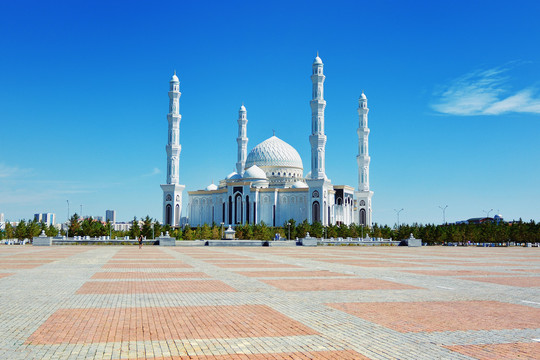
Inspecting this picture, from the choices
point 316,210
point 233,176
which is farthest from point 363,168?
point 233,176

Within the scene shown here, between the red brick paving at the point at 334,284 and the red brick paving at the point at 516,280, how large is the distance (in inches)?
126

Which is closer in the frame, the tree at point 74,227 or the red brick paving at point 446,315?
the red brick paving at point 446,315

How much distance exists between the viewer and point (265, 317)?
351 inches

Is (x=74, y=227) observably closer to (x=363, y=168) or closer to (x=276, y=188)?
(x=276, y=188)

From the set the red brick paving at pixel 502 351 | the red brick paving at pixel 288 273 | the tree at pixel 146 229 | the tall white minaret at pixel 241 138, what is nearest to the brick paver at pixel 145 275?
the red brick paving at pixel 288 273

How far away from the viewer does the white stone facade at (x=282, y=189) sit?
7881 cm

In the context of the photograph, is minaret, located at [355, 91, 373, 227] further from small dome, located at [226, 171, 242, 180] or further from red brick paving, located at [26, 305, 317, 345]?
red brick paving, located at [26, 305, 317, 345]

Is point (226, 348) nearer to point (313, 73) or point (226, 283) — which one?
point (226, 283)

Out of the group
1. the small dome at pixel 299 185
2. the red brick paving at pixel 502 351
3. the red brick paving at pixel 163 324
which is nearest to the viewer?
the red brick paving at pixel 502 351

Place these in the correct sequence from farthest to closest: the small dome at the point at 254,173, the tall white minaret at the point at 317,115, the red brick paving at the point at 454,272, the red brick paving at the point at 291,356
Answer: the small dome at the point at 254,173
the tall white minaret at the point at 317,115
the red brick paving at the point at 454,272
the red brick paving at the point at 291,356

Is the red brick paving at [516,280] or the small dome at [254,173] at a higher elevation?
the small dome at [254,173]

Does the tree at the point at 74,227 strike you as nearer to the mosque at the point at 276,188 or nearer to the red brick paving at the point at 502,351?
the mosque at the point at 276,188

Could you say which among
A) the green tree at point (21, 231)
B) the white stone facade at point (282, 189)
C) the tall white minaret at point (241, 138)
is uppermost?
the tall white minaret at point (241, 138)

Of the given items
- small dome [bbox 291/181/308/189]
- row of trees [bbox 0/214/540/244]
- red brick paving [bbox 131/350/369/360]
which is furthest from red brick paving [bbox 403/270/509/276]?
small dome [bbox 291/181/308/189]
